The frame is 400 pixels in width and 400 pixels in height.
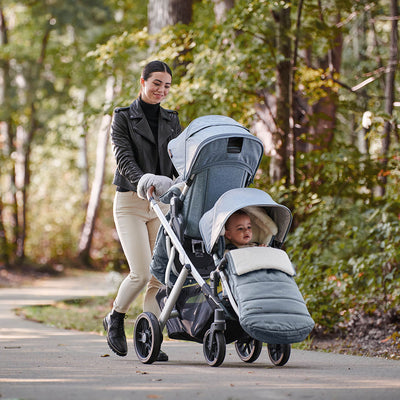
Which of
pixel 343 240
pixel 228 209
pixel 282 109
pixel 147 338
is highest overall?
pixel 282 109

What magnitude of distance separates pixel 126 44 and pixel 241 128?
20.5 feet

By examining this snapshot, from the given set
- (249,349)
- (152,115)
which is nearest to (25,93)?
(152,115)

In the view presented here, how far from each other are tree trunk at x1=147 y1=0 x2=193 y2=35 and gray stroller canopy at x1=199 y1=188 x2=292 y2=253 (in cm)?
708

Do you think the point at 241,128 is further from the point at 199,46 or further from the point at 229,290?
the point at 199,46

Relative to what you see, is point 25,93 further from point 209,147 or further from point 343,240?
point 209,147

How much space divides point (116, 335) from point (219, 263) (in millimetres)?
1388

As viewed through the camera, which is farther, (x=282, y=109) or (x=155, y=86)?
(x=282, y=109)

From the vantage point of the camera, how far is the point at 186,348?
7.13m

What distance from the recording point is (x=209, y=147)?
555cm

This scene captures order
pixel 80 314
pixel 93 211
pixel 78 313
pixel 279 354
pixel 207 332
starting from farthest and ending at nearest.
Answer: pixel 93 211, pixel 78 313, pixel 80 314, pixel 279 354, pixel 207 332

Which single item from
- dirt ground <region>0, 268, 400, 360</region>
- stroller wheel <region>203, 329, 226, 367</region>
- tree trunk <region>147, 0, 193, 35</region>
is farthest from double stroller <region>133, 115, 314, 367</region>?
tree trunk <region>147, 0, 193, 35</region>

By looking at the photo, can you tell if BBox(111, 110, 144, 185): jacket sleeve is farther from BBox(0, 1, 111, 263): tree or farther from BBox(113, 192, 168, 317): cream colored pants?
BBox(0, 1, 111, 263): tree

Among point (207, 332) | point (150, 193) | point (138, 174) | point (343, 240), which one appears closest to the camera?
point (207, 332)

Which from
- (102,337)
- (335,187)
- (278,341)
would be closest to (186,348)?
(102,337)
